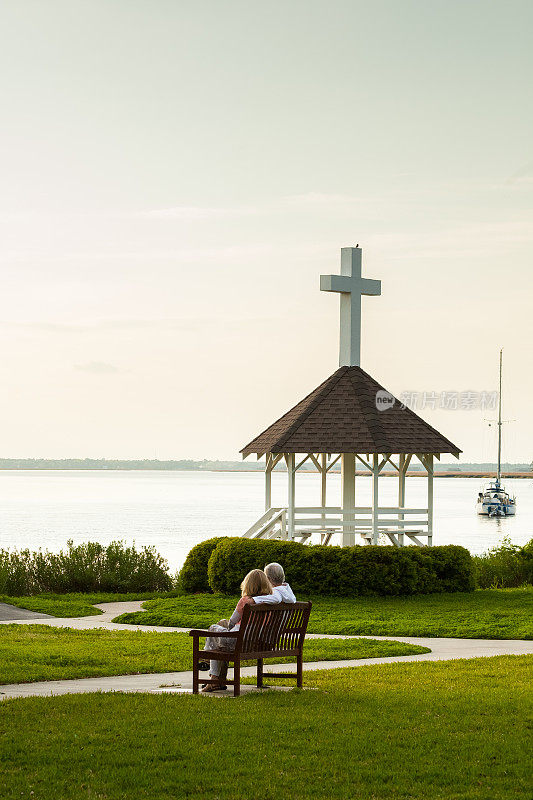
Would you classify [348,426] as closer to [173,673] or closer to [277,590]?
[173,673]

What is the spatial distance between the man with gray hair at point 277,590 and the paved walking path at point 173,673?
0.87 m

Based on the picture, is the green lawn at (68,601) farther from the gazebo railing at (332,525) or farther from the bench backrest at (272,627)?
the bench backrest at (272,627)

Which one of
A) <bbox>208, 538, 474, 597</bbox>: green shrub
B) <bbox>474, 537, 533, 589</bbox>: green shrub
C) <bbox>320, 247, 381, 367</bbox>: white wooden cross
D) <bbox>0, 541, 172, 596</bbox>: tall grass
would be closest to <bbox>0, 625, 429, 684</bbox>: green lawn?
<bbox>208, 538, 474, 597</bbox>: green shrub

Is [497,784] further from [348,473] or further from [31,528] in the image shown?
[31,528]

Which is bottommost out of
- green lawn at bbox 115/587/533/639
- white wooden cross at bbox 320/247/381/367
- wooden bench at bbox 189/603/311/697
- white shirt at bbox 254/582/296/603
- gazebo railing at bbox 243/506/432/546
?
green lawn at bbox 115/587/533/639

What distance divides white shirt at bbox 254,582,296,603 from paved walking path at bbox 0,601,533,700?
858 mm

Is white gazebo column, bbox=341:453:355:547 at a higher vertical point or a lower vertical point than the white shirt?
higher

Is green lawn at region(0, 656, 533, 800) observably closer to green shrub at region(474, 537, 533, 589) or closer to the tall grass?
the tall grass

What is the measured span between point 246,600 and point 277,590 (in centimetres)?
37

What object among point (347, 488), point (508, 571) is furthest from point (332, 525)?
point (508, 571)

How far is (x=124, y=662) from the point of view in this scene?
1236 cm

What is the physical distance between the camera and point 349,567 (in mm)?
20375

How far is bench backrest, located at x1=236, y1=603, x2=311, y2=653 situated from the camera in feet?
33.6

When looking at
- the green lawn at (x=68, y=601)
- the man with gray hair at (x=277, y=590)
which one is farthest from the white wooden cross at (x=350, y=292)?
the man with gray hair at (x=277, y=590)
